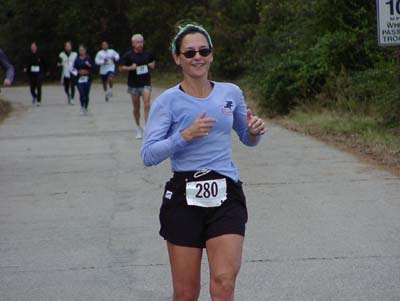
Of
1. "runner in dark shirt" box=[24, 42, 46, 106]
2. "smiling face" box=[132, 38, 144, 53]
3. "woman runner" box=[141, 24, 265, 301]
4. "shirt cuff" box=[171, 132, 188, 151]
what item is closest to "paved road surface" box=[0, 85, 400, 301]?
"woman runner" box=[141, 24, 265, 301]

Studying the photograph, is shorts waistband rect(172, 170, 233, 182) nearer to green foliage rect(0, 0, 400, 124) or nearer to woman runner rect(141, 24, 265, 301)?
woman runner rect(141, 24, 265, 301)

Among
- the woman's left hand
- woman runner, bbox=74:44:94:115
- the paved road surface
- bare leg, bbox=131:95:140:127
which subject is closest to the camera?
the woman's left hand

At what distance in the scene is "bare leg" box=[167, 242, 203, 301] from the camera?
4898mm

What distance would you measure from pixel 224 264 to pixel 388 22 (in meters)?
9.16

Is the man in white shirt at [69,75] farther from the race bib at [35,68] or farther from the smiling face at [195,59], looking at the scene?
the smiling face at [195,59]

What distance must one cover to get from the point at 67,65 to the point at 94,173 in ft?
60.7

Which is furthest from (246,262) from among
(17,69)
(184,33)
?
(17,69)

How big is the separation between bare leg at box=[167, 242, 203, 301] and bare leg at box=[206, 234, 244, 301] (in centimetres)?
10

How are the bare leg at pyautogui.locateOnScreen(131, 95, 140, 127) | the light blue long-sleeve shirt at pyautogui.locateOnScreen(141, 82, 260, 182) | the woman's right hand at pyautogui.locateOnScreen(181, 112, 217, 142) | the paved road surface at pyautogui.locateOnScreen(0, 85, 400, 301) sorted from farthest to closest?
the bare leg at pyautogui.locateOnScreen(131, 95, 140, 127) < the paved road surface at pyautogui.locateOnScreen(0, 85, 400, 301) < the light blue long-sleeve shirt at pyautogui.locateOnScreen(141, 82, 260, 182) < the woman's right hand at pyautogui.locateOnScreen(181, 112, 217, 142)

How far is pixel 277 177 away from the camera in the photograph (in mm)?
11727

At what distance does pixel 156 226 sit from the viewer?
355 inches

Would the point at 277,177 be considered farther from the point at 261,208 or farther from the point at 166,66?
the point at 166,66

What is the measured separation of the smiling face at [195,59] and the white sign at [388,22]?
8.65 meters

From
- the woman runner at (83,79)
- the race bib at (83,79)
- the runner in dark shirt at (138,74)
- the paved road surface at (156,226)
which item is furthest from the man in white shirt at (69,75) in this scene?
the paved road surface at (156,226)
